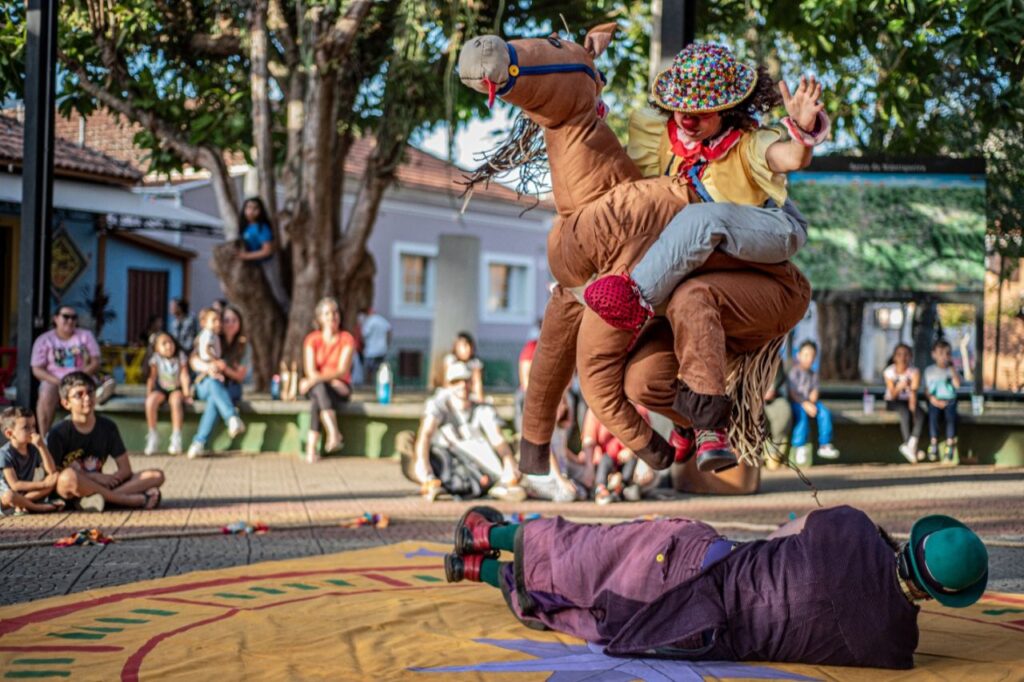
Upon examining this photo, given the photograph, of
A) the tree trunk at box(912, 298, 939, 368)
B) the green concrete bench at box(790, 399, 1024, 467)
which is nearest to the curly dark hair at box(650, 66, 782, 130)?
the green concrete bench at box(790, 399, 1024, 467)

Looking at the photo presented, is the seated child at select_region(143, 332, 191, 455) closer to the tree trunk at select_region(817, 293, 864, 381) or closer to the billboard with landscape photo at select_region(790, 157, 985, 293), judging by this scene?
the billboard with landscape photo at select_region(790, 157, 985, 293)

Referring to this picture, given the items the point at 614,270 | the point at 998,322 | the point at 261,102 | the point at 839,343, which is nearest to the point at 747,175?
the point at 614,270

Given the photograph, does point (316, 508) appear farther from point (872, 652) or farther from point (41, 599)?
point (872, 652)

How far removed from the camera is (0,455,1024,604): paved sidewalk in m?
5.45

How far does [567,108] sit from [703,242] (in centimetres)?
58

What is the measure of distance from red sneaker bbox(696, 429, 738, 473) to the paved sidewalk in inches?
110

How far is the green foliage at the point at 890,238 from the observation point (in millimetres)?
10547

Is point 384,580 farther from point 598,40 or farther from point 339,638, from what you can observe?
point 598,40

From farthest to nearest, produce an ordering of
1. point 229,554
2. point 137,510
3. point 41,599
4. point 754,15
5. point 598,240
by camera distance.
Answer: point 754,15 → point 137,510 → point 229,554 → point 41,599 → point 598,240

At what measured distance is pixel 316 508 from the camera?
24.7ft

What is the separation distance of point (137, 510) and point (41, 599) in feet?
8.64

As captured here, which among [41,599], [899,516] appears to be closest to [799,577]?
[41,599]

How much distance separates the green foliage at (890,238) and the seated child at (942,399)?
763mm

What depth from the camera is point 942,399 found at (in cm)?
1001
